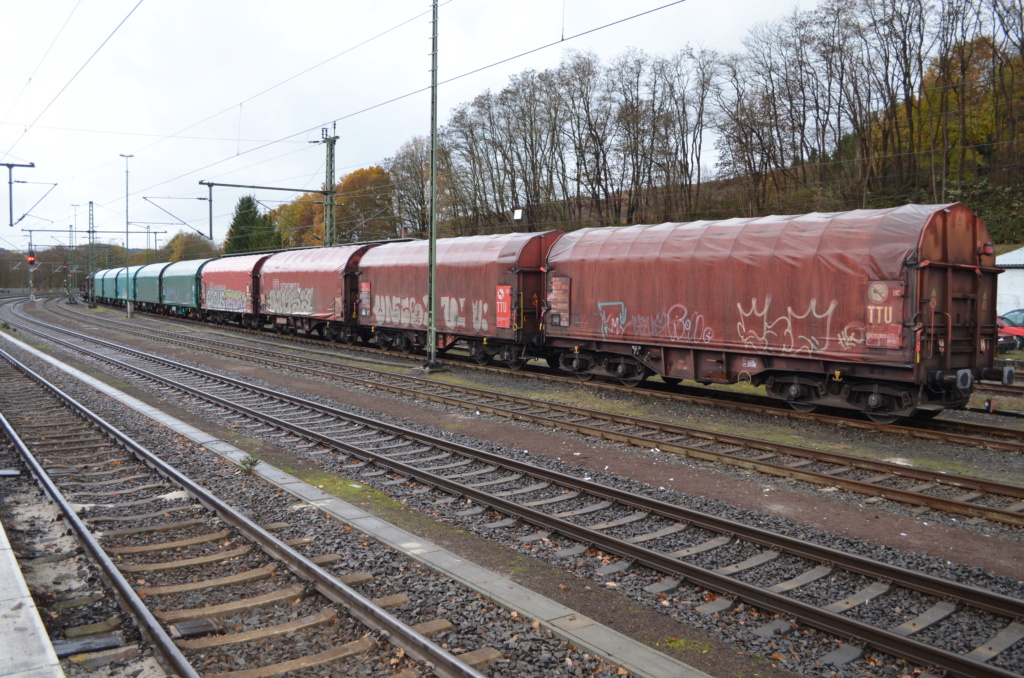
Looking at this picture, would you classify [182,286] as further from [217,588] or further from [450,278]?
[217,588]

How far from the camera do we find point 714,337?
46.4 ft

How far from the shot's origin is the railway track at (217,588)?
4.71 metres

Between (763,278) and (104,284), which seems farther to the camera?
(104,284)

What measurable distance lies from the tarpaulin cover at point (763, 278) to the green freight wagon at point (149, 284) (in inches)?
1543

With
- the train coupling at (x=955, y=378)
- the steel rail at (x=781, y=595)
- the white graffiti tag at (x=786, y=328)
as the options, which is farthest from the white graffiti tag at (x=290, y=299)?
the train coupling at (x=955, y=378)

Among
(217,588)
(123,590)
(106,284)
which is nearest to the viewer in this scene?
(123,590)

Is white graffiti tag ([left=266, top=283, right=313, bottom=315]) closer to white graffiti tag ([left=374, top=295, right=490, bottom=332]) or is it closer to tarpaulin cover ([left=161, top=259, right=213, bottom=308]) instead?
white graffiti tag ([left=374, top=295, right=490, bottom=332])

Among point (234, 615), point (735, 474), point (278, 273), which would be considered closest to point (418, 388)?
point (735, 474)

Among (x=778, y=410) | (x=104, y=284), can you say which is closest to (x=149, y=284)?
(x=104, y=284)

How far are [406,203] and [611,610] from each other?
54.2 meters

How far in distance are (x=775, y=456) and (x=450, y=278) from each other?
12627mm

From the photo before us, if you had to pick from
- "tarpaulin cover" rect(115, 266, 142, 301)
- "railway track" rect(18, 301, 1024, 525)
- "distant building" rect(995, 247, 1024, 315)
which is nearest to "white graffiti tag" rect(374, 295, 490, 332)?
"railway track" rect(18, 301, 1024, 525)

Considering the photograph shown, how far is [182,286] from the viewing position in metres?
43.3

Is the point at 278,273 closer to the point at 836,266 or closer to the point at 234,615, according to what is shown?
the point at 836,266
